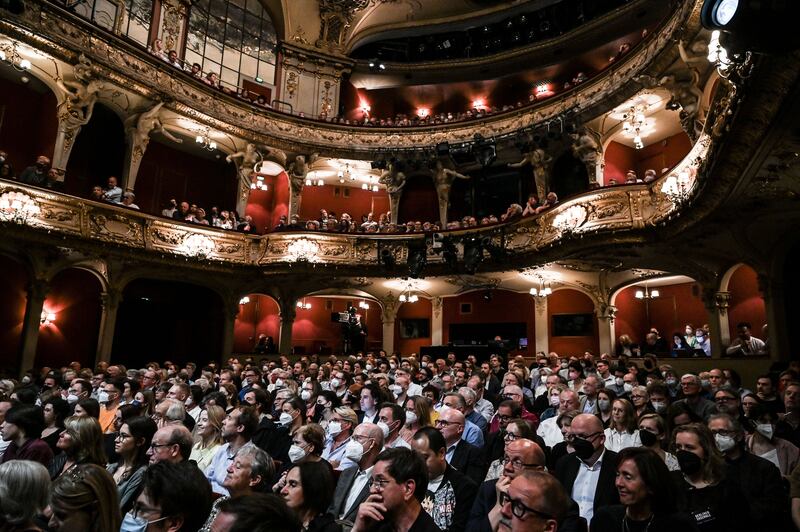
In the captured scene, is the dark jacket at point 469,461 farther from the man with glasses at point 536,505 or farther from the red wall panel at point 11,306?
the red wall panel at point 11,306

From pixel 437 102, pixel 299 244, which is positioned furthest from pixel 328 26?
pixel 299 244

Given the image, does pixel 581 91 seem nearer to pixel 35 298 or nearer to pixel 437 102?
pixel 437 102

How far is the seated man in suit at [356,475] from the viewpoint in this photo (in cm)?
351

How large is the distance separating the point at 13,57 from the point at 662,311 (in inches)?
710

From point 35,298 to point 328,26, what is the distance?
13.4m

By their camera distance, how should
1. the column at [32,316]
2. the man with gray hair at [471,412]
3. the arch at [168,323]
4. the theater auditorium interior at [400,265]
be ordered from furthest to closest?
the arch at [168,323] → the column at [32,316] → the man with gray hair at [471,412] → the theater auditorium interior at [400,265]

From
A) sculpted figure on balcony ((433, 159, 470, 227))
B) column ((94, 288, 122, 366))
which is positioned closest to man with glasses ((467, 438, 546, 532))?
column ((94, 288, 122, 366))

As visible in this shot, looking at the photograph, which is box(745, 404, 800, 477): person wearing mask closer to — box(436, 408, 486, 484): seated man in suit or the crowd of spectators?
the crowd of spectators

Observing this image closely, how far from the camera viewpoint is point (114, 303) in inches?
544

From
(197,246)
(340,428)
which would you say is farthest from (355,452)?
(197,246)

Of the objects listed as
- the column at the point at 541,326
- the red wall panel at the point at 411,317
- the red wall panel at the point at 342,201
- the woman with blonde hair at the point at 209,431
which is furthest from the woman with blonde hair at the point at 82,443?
the red wall panel at the point at 342,201

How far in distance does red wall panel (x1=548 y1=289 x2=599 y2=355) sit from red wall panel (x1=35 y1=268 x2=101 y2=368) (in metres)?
13.5

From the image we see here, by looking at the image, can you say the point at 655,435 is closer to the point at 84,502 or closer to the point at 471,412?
the point at 471,412

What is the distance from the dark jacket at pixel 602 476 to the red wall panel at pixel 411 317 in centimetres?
1525
